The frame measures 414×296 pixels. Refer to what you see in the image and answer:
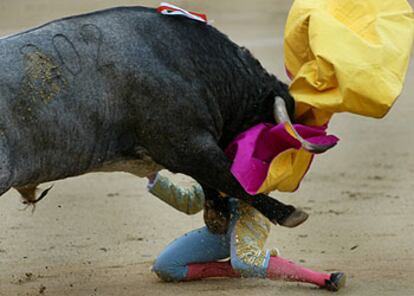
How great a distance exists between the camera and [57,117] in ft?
11.7

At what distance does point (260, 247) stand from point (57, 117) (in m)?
1.05

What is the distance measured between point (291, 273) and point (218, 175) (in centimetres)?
61

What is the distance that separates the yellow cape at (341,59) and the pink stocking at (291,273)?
13.2 inches

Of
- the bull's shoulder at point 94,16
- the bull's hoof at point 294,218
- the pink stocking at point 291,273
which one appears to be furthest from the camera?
the pink stocking at point 291,273

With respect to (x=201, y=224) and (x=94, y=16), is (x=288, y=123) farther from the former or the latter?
(x=201, y=224)

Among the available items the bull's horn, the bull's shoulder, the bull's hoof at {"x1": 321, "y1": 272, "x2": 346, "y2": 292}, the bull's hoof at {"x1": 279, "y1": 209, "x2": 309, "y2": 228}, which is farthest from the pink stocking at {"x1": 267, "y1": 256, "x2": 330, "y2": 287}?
the bull's shoulder

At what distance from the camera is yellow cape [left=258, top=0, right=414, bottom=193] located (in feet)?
12.4

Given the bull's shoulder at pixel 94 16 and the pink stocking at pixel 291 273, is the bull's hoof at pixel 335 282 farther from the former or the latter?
the bull's shoulder at pixel 94 16

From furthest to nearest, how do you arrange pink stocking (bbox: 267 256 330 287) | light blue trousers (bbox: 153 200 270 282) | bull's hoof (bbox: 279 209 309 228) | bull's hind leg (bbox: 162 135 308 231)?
light blue trousers (bbox: 153 200 270 282) → pink stocking (bbox: 267 256 330 287) → bull's hoof (bbox: 279 209 309 228) → bull's hind leg (bbox: 162 135 308 231)

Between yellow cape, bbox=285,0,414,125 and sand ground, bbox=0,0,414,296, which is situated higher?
yellow cape, bbox=285,0,414,125

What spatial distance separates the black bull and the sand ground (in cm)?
61

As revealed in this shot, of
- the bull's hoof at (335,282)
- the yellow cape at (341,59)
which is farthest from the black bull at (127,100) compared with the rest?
the bull's hoof at (335,282)

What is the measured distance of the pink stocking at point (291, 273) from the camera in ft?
13.7

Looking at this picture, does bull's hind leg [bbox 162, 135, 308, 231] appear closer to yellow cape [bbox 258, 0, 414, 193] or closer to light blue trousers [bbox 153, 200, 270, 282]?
yellow cape [bbox 258, 0, 414, 193]
